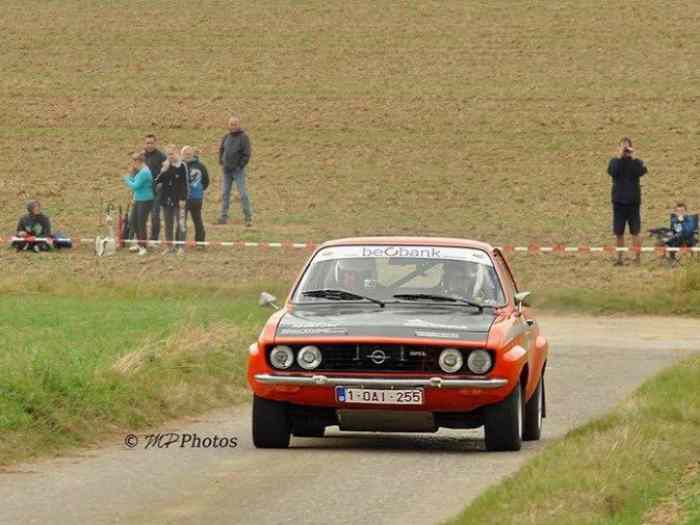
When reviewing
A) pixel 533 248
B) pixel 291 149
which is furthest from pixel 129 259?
pixel 291 149

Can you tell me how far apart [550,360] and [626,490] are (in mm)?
11000

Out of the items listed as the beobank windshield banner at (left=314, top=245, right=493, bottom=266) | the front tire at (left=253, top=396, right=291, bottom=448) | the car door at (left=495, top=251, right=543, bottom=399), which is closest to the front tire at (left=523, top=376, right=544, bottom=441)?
the car door at (left=495, top=251, right=543, bottom=399)

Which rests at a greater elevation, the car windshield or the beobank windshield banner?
the beobank windshield banner

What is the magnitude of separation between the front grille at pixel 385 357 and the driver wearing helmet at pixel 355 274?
116 cm

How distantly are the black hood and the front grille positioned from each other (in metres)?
0.08

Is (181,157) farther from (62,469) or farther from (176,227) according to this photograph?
(62,469)

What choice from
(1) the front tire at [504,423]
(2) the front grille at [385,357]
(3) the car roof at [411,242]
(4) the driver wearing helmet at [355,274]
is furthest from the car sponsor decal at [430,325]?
(3) the car roof at [411,242]

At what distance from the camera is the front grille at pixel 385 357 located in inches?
511

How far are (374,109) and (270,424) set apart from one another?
34.7 metres

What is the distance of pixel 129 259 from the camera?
32750 mm

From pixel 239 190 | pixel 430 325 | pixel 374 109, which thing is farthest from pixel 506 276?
pixel 374 109

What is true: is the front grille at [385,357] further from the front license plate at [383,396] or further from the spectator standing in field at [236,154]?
the spectator standing in field at [236,154]

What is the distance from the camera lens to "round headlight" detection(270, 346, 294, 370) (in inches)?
516

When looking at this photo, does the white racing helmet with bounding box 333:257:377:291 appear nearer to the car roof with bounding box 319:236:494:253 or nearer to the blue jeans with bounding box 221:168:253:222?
the car roof with bounding box 319:236:494:253
